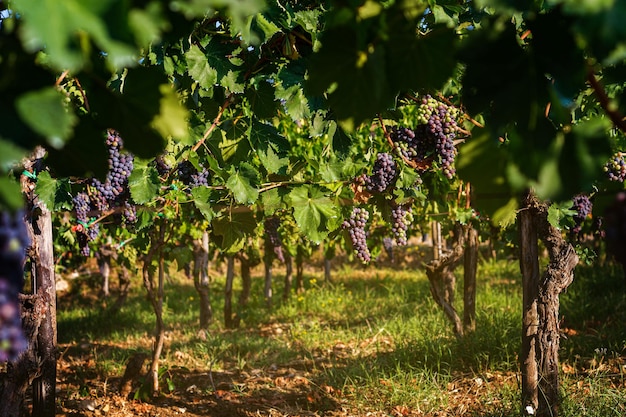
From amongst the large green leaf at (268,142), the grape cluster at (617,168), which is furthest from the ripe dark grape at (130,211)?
the grape cluster at (617,168)

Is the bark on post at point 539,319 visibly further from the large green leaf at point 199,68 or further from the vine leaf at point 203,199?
the large green leaf at point 199,68

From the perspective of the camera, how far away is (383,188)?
11.9ft

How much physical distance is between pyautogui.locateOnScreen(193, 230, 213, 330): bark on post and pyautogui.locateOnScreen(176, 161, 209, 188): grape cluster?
11.5ft

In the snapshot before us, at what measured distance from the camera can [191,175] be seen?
3918 mm

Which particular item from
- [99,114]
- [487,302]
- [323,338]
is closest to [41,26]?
[99,114]

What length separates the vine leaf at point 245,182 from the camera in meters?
2.98

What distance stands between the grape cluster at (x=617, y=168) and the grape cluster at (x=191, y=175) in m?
2.32

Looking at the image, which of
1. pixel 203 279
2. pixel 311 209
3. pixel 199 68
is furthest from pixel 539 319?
pixel 203 279

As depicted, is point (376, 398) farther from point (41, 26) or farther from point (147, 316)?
point (147, 316)

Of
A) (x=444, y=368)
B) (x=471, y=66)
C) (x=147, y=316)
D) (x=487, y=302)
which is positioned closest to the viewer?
(x=471, y=66)

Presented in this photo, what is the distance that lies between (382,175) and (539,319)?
1.23m

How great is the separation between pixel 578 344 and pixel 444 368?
1257 mm

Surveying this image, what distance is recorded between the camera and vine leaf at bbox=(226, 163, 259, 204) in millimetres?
2984

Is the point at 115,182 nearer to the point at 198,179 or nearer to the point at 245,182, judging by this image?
the point at 198,179
